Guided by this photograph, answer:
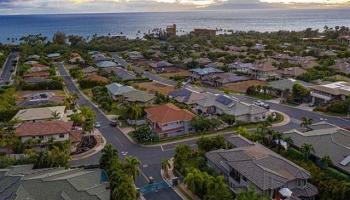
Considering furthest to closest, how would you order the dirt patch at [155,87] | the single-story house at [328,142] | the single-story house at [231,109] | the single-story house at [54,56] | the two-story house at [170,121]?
the single-story house at [54,56] → the dirt patch at [155,87] → the single-story house at [231,109] → the two-story house at [170,121] → the single-story house at [328,142]

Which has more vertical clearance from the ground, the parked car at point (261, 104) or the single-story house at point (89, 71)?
the single-story house at point (89, 71)

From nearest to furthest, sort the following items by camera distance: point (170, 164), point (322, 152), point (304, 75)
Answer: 1. point (322, 152)
2. point (170, 164)
3. point (304, 75)

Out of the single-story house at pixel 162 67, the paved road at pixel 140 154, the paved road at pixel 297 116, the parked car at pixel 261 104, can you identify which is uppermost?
the single-story house at pixel 162 67

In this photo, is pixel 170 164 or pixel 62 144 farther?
pixel 62 144

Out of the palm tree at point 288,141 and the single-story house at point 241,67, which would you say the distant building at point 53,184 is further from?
the single-story house at point 241,67

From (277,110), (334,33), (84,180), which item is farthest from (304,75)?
(334,33)

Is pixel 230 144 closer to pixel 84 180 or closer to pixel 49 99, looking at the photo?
pixel 84 180

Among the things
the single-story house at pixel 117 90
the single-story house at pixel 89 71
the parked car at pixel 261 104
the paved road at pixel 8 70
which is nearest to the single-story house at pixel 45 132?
the single-story house at pixel 117 90
